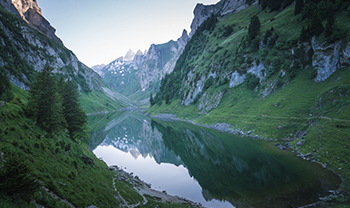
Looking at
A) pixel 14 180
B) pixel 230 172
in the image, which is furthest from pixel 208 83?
pixel 14 180

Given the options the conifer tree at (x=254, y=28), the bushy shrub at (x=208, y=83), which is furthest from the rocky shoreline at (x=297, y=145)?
the conifer tree at (x=254, y=28)

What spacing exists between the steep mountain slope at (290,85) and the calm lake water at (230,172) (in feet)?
19.5

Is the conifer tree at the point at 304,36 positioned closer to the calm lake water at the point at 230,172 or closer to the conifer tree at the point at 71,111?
the calm lake water at the point at 230,172

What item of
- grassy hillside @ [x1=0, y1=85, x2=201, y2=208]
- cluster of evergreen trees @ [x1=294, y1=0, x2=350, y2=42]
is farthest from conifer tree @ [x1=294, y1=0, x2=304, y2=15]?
grassy hillside @ [x1=0, y1=85, x2=201, y2=208]

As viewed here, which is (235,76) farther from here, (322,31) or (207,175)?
(207,175)

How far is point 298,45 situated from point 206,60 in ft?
261

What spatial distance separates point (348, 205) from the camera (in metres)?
18.9

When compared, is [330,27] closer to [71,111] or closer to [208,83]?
[208,83]

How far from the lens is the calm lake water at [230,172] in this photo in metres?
24.7

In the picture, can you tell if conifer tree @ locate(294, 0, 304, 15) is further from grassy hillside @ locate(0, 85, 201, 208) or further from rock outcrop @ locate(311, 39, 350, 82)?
grassy hillside @ locate(0, 85, 201, 208)

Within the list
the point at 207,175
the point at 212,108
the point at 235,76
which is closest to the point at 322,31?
the point at 235,76

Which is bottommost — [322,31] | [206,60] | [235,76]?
[322,31]

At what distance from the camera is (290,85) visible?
214 ft

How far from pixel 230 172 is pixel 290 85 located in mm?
50844
